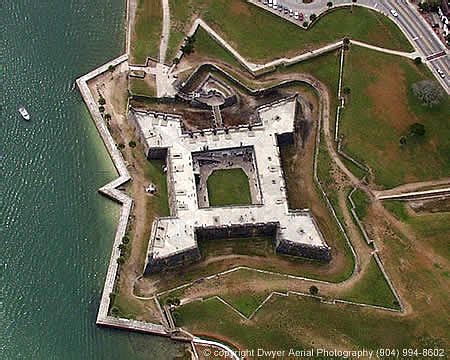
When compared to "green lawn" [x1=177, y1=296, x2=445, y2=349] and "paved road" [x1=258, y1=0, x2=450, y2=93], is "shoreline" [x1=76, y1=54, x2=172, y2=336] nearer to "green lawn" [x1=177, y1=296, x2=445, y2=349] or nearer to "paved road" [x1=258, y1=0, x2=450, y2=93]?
"green lawn" [x1=177, y1=296, x2=445, y2=349]

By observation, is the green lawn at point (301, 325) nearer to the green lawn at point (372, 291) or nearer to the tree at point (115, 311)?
the green lawn at point (372, 291)

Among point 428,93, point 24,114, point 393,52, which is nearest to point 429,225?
point 428,93

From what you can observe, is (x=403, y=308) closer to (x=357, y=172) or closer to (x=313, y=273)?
(x=313, y=273)

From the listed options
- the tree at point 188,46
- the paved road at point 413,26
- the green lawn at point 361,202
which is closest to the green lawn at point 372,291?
the green lawn at point 361,202

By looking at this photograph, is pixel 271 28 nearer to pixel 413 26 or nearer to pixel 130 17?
pixel 130 17

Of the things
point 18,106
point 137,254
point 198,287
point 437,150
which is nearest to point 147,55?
point 18,106

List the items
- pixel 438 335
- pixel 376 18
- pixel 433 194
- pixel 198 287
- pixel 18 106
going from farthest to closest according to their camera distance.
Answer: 1. pixel 376 18
2. pixel 18 106
3. pixel 433 194
4. pixel 198 287
5. pixel 438 335
